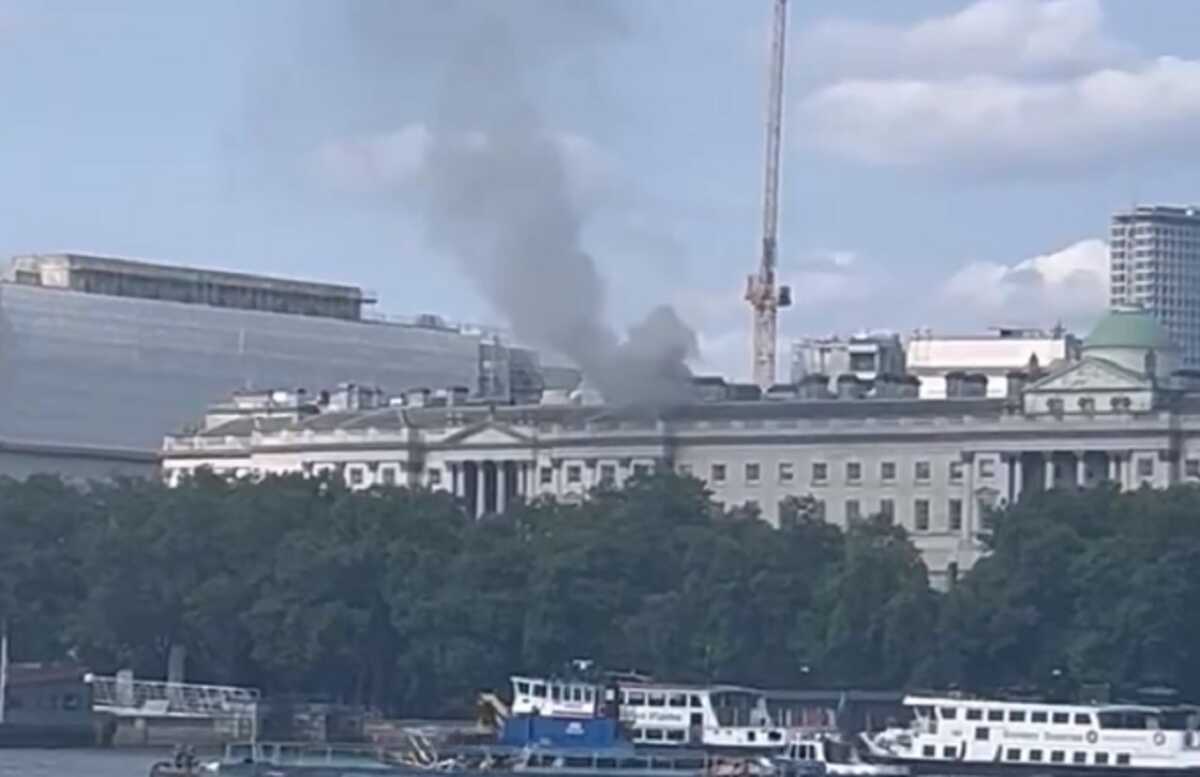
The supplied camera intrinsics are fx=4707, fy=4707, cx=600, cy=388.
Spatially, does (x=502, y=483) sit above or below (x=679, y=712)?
above

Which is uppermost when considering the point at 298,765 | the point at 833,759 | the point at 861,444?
the point at 861,444

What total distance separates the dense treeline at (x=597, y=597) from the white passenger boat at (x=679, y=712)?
13.8 metres

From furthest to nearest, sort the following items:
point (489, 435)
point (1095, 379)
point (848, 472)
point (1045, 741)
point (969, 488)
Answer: point (489, 435)
point (848, 472)
point (969, 488)
point (1095, 379)
point (1045, 741)

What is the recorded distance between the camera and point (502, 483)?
611ft

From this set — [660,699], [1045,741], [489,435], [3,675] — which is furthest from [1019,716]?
[489,435]

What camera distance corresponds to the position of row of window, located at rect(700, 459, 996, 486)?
174375 mm

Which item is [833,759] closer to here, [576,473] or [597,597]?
[597,597]

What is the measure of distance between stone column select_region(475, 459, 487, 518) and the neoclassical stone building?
0.26ft

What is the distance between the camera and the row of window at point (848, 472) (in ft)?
572

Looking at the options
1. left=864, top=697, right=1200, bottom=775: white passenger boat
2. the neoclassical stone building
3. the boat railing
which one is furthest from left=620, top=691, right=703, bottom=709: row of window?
the neoclassical stone building

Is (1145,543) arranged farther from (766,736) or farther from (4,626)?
(4,626)

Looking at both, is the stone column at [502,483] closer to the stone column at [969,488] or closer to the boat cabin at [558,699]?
the stone column at [969,488]

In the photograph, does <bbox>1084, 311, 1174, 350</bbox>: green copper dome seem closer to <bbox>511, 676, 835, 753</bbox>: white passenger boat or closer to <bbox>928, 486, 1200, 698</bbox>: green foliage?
<bbox>928, 486, 1200, 698</bbox>: green foliage

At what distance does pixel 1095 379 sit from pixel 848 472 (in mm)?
10379
